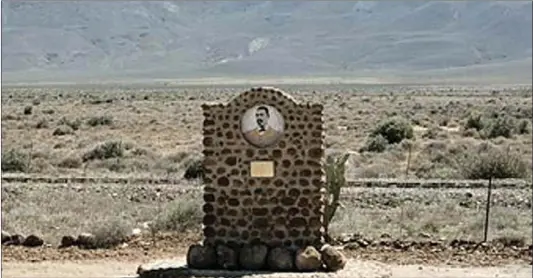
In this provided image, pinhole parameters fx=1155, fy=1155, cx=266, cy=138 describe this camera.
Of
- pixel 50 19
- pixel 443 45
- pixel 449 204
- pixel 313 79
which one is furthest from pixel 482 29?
pixel 449 204

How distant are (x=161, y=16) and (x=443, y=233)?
17291 centimetres

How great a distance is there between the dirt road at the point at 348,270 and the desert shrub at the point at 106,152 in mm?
17367

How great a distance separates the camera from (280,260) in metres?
15.4

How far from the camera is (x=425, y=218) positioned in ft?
66.8

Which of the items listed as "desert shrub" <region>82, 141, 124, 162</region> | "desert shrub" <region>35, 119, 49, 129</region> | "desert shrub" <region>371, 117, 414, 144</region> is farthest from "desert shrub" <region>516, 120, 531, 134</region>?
"desert shrub" <region>35, 119, 49, 129</region>

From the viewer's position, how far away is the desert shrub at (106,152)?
3419 cm

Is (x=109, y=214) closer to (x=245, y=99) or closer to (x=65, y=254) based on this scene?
(x=65, y=254)

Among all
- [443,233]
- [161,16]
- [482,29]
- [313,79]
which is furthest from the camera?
[161,16]

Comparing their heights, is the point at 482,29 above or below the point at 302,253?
above

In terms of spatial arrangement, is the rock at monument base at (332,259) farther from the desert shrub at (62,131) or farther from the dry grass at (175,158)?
the desert shrub at (62,131)

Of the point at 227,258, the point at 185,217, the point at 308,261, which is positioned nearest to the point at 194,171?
the point at 185,217

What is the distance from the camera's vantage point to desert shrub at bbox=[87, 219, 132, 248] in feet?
59.0

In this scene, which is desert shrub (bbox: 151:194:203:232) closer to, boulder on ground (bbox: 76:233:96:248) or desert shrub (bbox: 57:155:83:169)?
Answer: boulder on ground (bbox: 76:233:96:248)

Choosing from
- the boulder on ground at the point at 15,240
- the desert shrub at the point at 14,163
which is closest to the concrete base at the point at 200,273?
the boulder on ground at the point at 15,240
